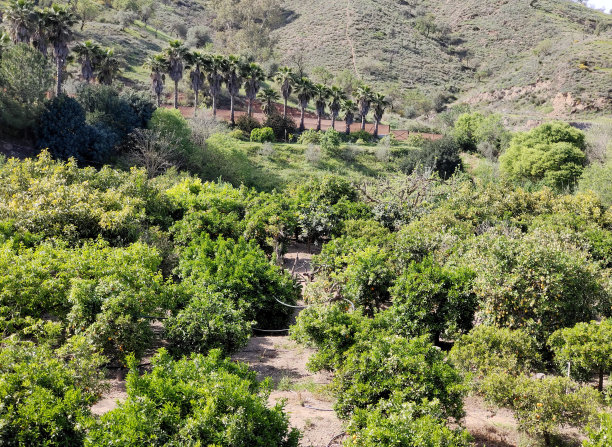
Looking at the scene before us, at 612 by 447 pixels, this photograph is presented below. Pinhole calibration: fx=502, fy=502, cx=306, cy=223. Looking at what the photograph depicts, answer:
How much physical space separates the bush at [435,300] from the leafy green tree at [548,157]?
33995mm

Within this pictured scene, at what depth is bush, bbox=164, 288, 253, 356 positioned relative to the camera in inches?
541

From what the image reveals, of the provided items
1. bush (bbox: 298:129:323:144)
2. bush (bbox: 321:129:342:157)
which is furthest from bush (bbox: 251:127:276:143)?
bush (bbox: 321:129:342:157)

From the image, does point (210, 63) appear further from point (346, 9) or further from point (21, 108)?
point (346, 9)

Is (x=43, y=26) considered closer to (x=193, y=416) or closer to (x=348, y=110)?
(x=348, y=110)

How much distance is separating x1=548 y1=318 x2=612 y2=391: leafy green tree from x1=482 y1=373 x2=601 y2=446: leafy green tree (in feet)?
6.14

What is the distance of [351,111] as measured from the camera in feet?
204

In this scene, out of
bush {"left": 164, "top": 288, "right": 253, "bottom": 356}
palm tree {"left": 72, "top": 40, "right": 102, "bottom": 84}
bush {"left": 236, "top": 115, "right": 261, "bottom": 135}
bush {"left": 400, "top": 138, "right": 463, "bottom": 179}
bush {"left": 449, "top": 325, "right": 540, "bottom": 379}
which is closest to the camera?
bush {"left": 449, "top": 325, "right": 540, "bottom": 379}

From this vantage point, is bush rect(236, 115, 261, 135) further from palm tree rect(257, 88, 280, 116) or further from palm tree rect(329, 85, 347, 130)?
palm tree rect(329, 85, 347, 130)

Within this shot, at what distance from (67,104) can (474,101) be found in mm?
68370

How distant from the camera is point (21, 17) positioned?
131ft

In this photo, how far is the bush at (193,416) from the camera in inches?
344

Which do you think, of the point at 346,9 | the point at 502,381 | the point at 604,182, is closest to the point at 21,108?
the point at 502,381

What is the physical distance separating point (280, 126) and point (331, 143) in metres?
8.48

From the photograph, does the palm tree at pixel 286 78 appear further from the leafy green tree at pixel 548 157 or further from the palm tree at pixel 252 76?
the leafy green tree at pixel 548 157
